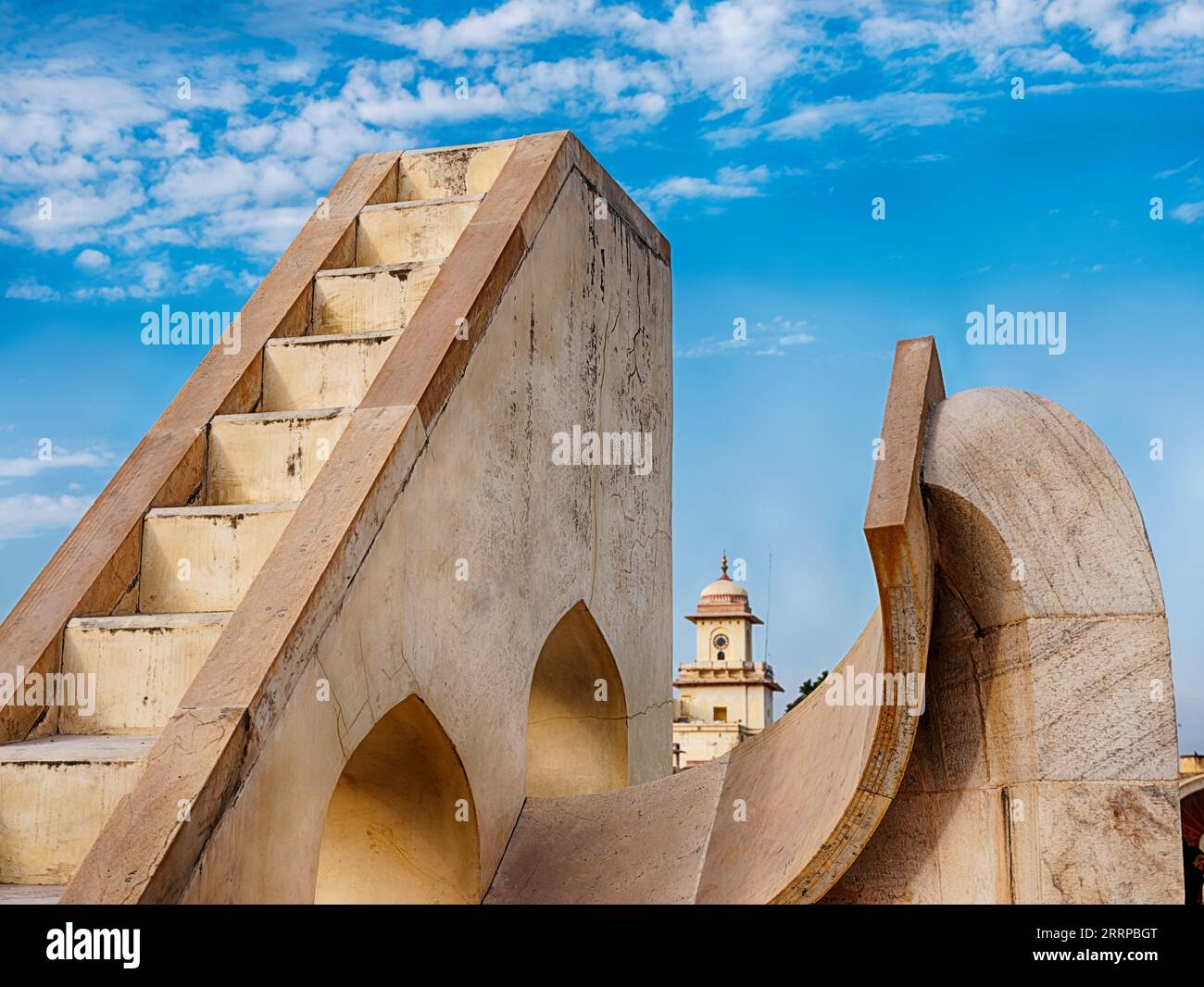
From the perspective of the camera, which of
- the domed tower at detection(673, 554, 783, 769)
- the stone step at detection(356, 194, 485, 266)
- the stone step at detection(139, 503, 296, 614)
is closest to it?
the stone step at detection(139, 503, 296, 614)

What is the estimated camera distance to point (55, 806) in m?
4.52

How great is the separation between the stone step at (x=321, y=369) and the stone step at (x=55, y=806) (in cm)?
232

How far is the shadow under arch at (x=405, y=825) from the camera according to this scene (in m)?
5.98

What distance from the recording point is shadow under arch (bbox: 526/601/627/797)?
825cm

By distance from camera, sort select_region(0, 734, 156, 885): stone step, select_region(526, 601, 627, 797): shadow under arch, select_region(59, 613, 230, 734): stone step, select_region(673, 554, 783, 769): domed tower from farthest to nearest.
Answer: select_region(673, 554, 783, 769): domed tower
select_region(526, 601, 627, 797): shadow under arch
select_region(59, 613, 230, 734): stone step
select_region(0, 734, 156, 885): stone step

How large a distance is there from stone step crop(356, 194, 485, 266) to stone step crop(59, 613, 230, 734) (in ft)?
9.80

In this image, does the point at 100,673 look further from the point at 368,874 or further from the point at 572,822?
the point at 572,822

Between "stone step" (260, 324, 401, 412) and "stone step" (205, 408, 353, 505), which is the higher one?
"stone step" (260, 324, 401, 412)

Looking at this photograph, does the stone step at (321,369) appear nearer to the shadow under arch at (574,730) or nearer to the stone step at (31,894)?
the shadow under arch at (574,730)

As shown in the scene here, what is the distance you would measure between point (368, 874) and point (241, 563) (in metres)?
1.79

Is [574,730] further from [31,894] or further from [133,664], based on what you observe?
[31,894]

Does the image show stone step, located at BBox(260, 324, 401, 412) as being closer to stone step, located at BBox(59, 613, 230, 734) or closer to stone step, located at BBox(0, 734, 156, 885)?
stone step, located at BBox(59, 613, 230, 734)

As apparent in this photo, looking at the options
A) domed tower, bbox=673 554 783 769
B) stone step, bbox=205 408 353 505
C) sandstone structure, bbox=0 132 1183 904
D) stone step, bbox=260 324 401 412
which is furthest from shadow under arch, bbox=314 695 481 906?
domed tower, bbox=673 554 783 769
